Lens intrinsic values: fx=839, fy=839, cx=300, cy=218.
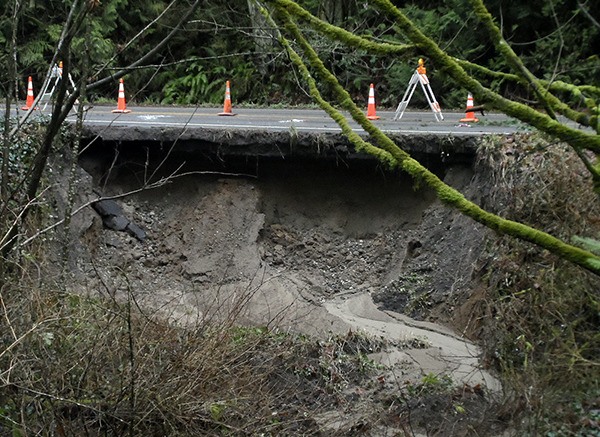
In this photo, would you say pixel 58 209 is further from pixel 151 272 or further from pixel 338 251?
pixel 338 251

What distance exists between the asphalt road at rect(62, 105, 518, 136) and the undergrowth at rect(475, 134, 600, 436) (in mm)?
1279

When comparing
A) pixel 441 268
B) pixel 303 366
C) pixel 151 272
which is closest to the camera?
pixel 303 366

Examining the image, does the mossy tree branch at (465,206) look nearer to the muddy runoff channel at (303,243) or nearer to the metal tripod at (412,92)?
the muddy runoff channel at (303,243)

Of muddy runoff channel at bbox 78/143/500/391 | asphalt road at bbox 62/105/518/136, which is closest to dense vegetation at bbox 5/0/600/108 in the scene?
asphalt road at bbox 62/105/518/136

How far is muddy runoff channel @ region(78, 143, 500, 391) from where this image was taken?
38.9 ft

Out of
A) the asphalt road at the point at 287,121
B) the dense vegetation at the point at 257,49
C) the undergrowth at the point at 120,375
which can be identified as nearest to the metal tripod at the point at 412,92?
the asphalt road at the point at 287,121

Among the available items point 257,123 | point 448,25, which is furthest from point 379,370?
point 448,25

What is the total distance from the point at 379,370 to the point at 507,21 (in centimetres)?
1194

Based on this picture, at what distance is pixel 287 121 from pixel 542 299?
673 cm

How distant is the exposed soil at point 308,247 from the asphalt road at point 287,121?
0.68 metres

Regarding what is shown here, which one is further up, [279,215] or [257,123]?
[257,123]

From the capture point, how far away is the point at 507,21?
1909 cm

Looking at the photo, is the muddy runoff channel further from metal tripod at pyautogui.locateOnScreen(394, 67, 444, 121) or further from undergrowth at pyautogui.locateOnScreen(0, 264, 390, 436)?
undergrowth at pyautogui.locateOnScreen(0, 264, 390, 436)

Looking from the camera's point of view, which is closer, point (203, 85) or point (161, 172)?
point (161, 172)
